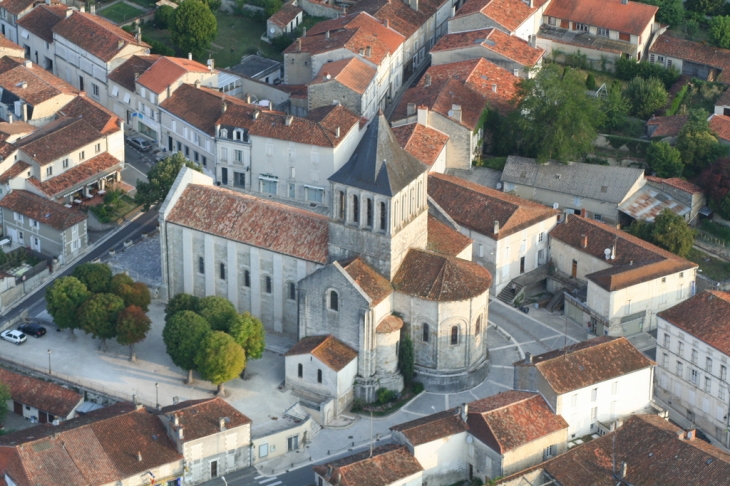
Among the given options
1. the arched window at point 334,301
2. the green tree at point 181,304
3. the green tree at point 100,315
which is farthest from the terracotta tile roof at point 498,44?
the green tree at point 100,315

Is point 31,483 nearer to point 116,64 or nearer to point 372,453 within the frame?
point 372,453

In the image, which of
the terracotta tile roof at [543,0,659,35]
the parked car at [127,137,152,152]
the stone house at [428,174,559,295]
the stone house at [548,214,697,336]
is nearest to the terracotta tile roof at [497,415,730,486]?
the stone house at [548,214,697,336]

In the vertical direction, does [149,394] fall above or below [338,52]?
below

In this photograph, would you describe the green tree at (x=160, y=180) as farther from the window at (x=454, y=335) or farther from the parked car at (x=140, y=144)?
the window at (x=454, y=335)

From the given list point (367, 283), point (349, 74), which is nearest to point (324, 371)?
point (367, 283)

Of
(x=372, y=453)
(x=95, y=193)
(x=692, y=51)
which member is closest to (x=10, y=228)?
(x=95, y=193)

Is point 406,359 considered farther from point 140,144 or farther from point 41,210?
point 140,144
